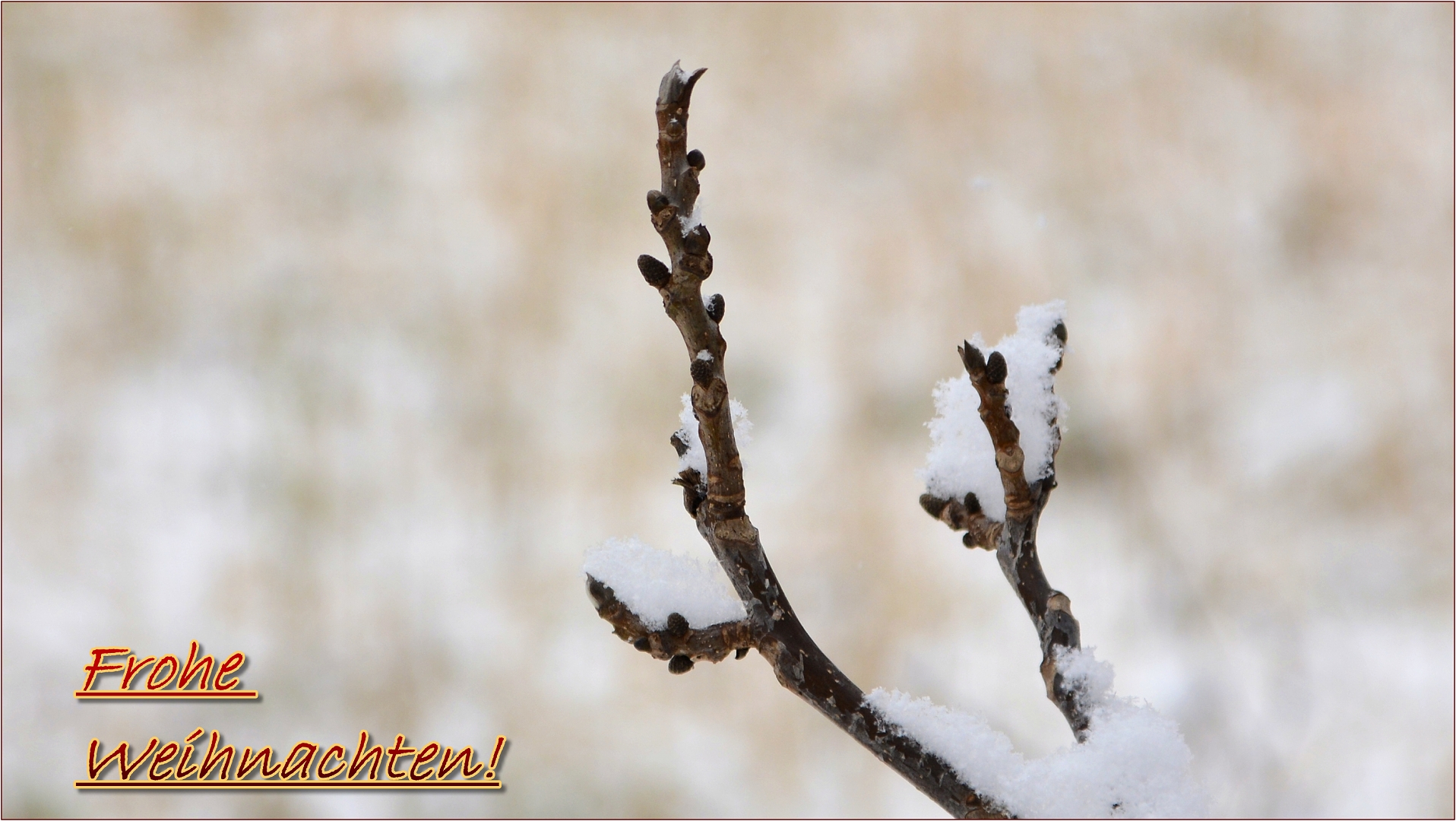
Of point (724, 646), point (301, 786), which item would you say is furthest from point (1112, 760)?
point (301, 786)

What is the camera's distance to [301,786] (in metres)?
1.15

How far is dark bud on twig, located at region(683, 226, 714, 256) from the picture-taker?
0.43 m

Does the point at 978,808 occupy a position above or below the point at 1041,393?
below

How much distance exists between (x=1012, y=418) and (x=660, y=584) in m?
0.24

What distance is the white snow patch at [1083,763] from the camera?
0.48 metres

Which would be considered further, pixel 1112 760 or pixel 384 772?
pixel 384 772

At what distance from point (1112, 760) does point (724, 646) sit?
0.20m

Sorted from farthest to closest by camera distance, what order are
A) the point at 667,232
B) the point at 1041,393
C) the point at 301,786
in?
the point at 301,786
the point at 1041,393
the point at 667,232

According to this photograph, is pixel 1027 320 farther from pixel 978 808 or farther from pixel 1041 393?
pixel 978 808

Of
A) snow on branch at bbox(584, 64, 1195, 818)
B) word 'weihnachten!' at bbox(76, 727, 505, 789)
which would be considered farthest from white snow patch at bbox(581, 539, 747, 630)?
word 'weihnachten!' at bbox(76, 727, 505, 789)

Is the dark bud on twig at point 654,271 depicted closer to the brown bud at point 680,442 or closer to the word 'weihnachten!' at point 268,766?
the brown bud at point 680,442

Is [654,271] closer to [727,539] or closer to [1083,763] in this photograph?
[727,539]

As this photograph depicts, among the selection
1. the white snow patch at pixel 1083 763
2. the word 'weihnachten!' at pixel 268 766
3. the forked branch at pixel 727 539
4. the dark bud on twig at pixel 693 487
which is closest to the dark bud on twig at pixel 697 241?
the forked branch at pixel 727 539

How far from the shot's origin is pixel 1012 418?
0.59 m
